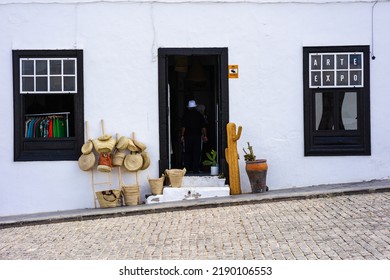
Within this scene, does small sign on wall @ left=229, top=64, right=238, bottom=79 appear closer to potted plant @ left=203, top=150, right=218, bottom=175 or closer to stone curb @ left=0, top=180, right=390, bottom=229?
potted plant @ left=203, top=150, right=218, bottom=175

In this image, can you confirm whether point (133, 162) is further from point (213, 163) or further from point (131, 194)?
→ point (213, 163)

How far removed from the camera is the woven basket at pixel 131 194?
13742 mm

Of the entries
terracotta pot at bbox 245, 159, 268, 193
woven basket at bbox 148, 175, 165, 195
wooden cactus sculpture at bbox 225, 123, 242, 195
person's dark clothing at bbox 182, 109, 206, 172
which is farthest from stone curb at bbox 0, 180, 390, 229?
person's dark clothing at bbox 182, 109, 206, 172

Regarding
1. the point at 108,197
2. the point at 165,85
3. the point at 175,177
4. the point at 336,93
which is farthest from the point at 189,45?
the point at 108,197

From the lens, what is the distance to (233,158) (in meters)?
13.7

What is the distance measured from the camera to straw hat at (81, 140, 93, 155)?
1377 cm

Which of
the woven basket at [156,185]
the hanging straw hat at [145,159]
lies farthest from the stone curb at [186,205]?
the hanging straw hat at [145,159]

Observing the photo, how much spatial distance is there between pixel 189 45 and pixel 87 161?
3.07 meters

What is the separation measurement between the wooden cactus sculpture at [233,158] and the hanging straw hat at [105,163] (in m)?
2.32

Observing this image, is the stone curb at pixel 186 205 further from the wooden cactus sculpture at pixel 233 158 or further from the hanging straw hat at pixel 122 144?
the hanging straw hat at pixel 122 144

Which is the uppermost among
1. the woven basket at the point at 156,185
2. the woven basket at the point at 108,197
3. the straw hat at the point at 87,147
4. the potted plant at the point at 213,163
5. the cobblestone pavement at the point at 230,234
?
the straw hat at the point at 87,147

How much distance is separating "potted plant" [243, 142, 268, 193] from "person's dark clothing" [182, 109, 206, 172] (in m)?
1.58

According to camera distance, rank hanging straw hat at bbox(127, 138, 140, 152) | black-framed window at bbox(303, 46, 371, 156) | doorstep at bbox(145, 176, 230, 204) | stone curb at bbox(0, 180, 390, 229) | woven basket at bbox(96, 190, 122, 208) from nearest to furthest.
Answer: stone curb at bbox(0, 180, 390, 229)
woven basket at bbox(96, 190, 122, 208)
doorstep at bbox(145, 176, 230, 204)
hanging straw hat at bbox(127, 138, 140, 152)
black-framed window at bbox(303, 46, 371, 156)

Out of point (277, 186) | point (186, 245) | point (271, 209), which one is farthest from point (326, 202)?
point (186, 245)
